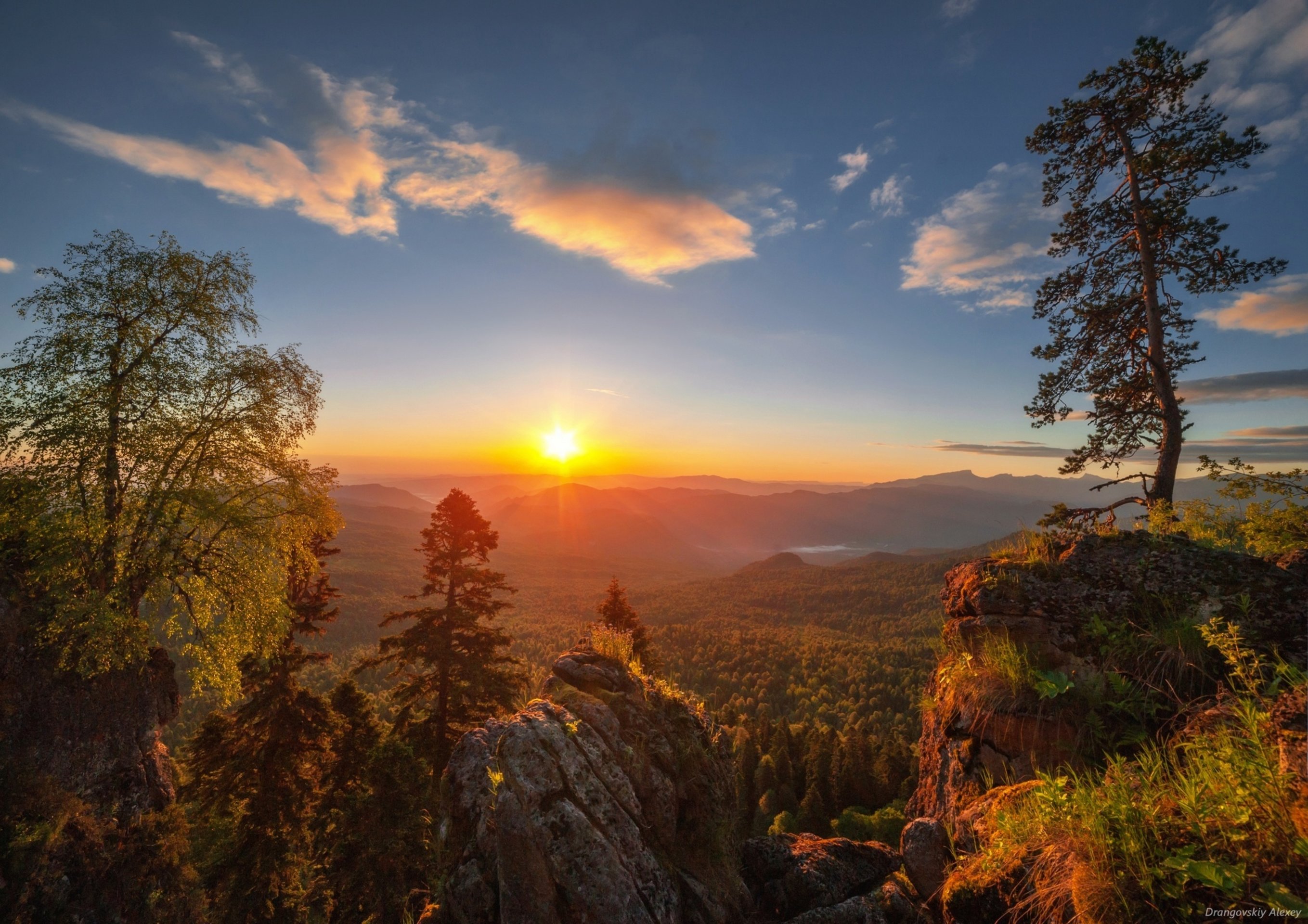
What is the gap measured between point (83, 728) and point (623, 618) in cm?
1801

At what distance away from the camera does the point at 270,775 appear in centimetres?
1691

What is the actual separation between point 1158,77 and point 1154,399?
7.04 meters

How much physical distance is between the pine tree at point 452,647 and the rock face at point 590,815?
12728 mm

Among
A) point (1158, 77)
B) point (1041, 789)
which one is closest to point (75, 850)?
point (1041, 789)

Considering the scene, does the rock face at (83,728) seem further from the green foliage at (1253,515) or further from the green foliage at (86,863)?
the green foliage at (1253,515)

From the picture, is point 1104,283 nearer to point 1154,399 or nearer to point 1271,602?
point 1154,399

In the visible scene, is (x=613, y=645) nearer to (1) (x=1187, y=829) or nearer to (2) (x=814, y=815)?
(1) (x=1187, y=829)

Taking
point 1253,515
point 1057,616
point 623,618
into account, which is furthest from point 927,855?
point 623,618

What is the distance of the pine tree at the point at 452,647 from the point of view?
19.3 meters

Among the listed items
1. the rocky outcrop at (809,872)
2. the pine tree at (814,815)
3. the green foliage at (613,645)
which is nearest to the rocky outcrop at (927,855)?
the rocky outcrop at (809,872)

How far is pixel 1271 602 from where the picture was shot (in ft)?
19.8

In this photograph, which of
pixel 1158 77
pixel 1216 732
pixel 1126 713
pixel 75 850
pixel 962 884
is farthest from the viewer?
pixel 1158 77

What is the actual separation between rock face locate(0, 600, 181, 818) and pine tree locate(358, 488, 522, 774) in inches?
270

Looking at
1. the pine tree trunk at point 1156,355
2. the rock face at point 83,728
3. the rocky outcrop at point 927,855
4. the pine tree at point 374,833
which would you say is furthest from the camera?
the pine tree at point 374,833
